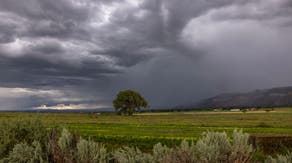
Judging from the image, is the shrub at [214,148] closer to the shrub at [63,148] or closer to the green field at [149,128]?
the green field at [149,128]

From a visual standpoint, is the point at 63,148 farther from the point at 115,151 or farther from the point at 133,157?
the point at 133,157

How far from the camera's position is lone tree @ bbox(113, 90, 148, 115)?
12578cm

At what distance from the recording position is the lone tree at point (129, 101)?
126 m

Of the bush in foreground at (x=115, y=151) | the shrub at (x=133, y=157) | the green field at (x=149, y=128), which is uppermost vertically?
the bush in foreground at (x=115, y=151)

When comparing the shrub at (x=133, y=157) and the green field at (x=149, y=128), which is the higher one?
the shrub at (x=133, y=157)

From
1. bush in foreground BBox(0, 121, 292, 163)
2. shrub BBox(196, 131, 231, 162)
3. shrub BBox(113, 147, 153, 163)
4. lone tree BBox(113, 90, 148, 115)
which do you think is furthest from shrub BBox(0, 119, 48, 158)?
lone tree BBox(113, 90, 148, 115)

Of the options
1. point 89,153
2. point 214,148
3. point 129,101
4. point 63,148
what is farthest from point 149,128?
point 129,101

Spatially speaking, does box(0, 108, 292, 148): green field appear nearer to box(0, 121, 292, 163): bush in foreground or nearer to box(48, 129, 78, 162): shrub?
box(0, 121, 292, 163): bush in foreground

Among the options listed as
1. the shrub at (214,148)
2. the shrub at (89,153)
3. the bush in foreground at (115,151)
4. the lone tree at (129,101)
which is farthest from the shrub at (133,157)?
the lone tree at (129,101)

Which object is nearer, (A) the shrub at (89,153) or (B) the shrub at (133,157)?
(B) the shrub at (133,157)

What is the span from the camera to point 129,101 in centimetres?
12588

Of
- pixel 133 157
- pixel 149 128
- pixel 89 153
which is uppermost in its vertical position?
pixel 89 153

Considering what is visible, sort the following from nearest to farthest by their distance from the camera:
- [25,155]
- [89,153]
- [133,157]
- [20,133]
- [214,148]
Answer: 1. [214,148]
2. [133,157]
3. [89,153]
4. [25,155]
5. [20,133]

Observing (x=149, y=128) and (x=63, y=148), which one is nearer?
(x=63, y=148)
